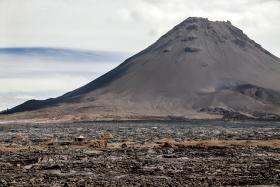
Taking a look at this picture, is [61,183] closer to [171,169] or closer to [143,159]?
[171,169]

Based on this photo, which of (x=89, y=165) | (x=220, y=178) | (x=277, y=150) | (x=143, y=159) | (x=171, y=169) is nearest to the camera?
(x=220, y=178)

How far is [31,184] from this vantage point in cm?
2617

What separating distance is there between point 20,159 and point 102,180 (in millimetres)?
12921

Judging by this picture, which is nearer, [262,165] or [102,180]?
[102,180]

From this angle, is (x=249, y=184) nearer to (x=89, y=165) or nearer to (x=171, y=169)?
(x=171, y=169)

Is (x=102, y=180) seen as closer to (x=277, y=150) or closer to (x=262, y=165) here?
(x=262, y=165)

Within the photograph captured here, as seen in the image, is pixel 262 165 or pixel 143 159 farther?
pixel 143 159

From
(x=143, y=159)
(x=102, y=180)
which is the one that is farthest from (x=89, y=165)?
(x=102, y=180)

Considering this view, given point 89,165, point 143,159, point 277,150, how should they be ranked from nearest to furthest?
point 89,165 < point 143,159 < point 277,150

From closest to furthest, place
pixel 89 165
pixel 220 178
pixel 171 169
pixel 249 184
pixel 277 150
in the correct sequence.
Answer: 1. pixel 249 184
2. pixel 220 178
3. pixel 171 169
4. pixel 89 165
5. pixel 277 150

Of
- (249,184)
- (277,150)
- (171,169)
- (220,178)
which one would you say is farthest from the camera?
(277,150)

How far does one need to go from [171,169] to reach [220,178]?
516cm

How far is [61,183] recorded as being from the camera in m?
26.7

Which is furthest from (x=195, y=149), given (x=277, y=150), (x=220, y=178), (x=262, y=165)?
(x=220, y=178)
